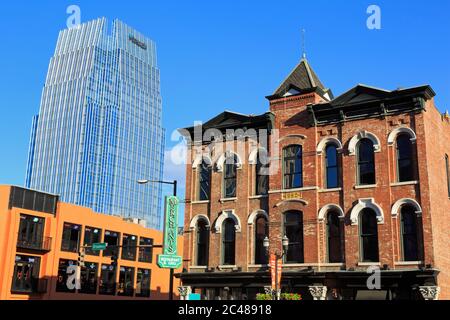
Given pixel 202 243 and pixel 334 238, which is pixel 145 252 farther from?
pixel 334 238

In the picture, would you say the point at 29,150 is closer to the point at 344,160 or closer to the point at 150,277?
the point at 150,277

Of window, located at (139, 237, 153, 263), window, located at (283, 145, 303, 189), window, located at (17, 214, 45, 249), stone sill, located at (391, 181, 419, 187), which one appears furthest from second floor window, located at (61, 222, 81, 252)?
stone sill, located at (391, 181, 419, 187)

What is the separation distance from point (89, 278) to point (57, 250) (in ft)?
20.1

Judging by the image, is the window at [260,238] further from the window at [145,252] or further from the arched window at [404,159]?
the window at [145,252]

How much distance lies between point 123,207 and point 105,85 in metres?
35.0

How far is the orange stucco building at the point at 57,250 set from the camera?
149 ft

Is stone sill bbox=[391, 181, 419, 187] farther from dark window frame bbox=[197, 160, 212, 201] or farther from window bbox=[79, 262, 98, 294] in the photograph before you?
window bbox=[79, 262, 98, 294]

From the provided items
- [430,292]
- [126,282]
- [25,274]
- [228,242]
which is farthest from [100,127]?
[430,292]

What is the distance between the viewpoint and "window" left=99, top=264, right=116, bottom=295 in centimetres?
5525

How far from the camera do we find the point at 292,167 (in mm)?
27969

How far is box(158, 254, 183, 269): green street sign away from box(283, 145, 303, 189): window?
8001mm

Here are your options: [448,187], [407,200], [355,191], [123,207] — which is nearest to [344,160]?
[355,191]

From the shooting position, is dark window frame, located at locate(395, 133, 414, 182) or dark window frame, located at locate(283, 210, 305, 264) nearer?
dark window frame, located at locate(395, 133, 414, 182)

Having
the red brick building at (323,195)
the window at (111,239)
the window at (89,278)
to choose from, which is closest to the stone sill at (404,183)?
the red brick building at (323,195)
